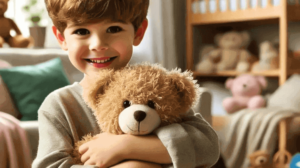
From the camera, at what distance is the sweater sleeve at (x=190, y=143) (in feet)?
1.75

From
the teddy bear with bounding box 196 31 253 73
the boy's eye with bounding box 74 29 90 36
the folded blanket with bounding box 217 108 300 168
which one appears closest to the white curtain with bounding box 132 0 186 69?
the teddy bear with bounding box 196 31 253 73

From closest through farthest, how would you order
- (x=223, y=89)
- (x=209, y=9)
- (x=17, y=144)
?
1. (x=17, y=144)
2. (x=209, y=9)
3. (x=223, y=89)

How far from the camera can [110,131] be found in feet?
1.83

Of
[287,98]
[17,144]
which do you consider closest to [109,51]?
[17,144]

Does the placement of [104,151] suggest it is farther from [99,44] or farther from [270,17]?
[270,17]

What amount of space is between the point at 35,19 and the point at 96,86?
178 cm

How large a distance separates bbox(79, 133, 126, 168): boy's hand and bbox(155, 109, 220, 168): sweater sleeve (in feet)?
0.24

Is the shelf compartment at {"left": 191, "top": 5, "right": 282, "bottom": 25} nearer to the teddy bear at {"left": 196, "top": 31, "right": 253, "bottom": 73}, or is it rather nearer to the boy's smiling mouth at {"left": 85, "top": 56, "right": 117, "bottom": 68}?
the teddy bear at {"left": 196, "top": 31, "right": 253, "bottom": 73}

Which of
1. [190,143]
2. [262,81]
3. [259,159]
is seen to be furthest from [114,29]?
[262,81]

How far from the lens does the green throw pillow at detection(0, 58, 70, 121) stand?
57.8 inches

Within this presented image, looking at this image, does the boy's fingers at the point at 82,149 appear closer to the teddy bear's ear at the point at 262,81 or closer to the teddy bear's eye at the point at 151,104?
the teddy bear's eye at the point at 151,104

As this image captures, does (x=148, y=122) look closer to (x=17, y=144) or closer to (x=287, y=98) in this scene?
(x=17, y=144)

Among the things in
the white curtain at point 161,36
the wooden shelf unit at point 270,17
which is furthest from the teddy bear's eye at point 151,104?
the white curtain at point 161,36

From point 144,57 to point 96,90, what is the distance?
2.01 meters
